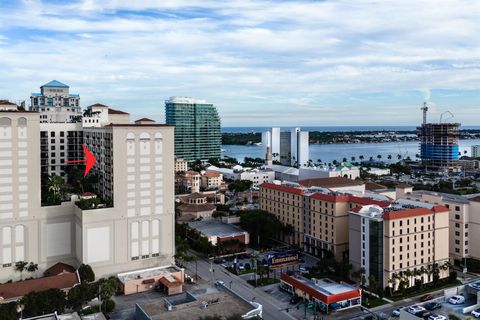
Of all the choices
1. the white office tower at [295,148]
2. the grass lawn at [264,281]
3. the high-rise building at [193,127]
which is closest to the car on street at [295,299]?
the grass lawn at [264,281]

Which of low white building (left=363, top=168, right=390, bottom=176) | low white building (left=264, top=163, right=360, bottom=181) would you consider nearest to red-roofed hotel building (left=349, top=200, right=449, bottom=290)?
low white building (left=264, top=163, right=360, bottom=181)

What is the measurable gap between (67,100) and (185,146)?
202 feet

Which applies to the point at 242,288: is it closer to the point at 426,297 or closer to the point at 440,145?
the point at 426,297

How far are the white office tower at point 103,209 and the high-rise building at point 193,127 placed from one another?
256 ft

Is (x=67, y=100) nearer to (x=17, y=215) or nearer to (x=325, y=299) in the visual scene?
(x=17, y=215)

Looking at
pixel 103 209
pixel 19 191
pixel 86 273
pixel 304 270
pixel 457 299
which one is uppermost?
pixel 19 191

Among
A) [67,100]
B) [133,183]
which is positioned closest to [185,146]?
[67,100]

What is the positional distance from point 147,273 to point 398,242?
18399 millimetres

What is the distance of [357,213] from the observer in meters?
33.6

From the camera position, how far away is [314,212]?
41.2 m

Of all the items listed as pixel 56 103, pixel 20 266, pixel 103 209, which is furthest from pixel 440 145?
pixel 20 266

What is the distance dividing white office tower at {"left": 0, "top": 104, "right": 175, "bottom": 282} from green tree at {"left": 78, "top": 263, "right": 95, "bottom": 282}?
1.03 metres

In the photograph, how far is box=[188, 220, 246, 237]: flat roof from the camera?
4497 cm

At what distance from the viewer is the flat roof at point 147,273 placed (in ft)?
108
